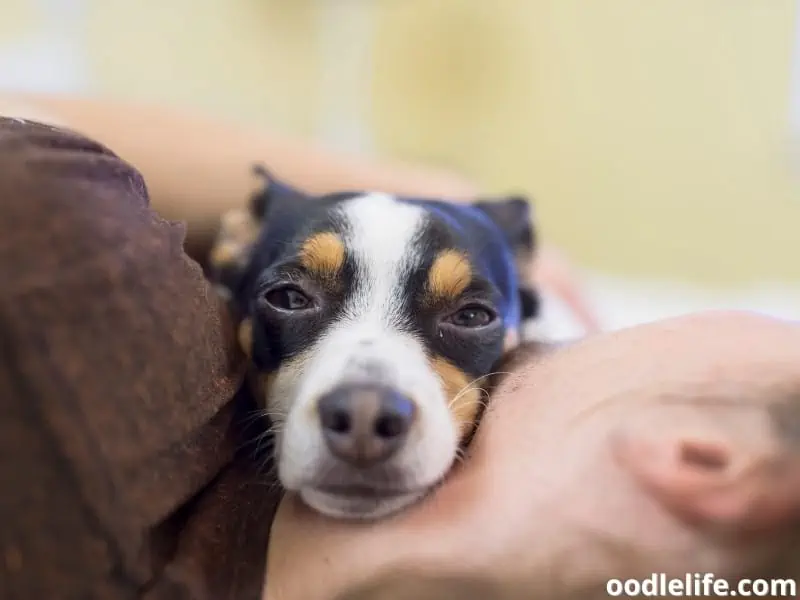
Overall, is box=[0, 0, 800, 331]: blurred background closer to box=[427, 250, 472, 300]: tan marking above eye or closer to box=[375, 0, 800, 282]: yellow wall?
box=[375, 0, 800, 282]: yellow wall

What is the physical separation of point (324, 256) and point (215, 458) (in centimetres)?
39

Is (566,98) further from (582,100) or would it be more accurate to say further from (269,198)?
(269,198)

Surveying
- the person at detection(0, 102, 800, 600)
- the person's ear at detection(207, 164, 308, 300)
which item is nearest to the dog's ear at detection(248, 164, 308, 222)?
the person's ear at detection(207, 164, 308, 300)

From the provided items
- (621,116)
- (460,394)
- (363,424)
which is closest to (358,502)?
(363,424)

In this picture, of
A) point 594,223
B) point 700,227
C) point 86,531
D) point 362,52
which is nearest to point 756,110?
point 700,227

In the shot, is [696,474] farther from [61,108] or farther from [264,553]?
[61,108]

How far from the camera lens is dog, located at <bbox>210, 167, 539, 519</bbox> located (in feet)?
2.71

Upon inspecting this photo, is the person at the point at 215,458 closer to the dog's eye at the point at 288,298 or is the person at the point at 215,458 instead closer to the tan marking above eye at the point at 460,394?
the tan marking above eye at the point at 460,394

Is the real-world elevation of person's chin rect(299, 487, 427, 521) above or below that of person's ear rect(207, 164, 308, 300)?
below

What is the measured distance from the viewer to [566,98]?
11.8ft

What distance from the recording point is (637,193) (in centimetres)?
354

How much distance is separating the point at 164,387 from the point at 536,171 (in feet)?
10.4

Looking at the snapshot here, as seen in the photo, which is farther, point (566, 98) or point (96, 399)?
point (566, 98)

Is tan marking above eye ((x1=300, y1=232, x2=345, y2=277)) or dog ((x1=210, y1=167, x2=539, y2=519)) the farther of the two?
tan marking above eye ((x1=300, y1=232, x2=345, y2=277))
